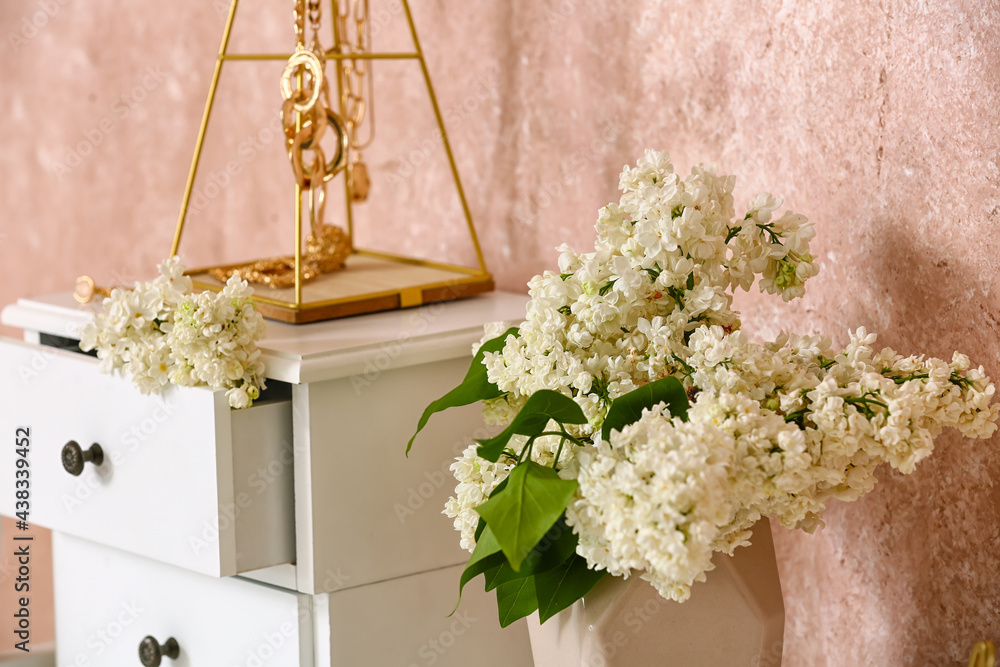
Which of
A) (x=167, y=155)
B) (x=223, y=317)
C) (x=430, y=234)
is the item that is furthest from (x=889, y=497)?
(x=167, y=155)

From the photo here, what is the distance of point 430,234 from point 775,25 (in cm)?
59

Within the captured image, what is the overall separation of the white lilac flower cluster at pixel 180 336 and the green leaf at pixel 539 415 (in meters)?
0.30

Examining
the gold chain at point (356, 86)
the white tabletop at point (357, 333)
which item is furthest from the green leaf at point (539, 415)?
the gold chain at point (356, 86)

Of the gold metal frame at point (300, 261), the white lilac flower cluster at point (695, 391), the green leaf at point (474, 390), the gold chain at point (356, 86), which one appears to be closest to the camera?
the white lilac flower cluster at point (695, 391)

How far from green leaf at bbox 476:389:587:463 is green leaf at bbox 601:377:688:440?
25mm

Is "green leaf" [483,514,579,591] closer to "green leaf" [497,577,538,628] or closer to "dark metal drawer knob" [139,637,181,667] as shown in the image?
"green leaf" [497,577,538,628]

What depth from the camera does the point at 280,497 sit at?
105 centimetres

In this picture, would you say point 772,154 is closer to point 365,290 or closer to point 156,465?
point 365,290

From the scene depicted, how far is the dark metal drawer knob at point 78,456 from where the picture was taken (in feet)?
3.61

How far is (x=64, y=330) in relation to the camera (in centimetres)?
119

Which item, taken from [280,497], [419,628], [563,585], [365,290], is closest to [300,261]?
[365,290]

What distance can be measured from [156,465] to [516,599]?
398 mm

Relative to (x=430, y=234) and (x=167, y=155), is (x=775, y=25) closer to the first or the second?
(x=430, y=234)

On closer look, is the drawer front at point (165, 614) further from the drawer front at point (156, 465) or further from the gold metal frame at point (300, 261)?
the gold metal frame at point (300, 261)
